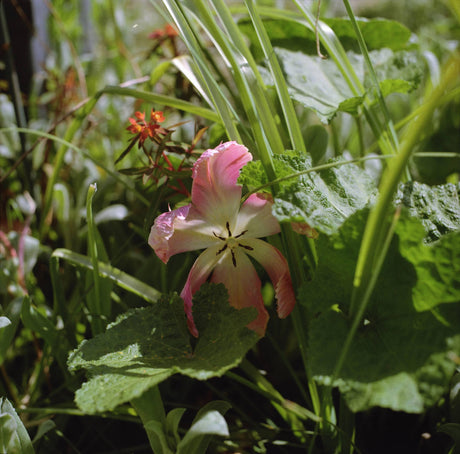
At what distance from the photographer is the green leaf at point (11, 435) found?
0.45m

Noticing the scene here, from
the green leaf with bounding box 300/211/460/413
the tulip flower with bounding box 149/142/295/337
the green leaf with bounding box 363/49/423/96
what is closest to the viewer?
the green leaf with bounding box 300/211/460/413

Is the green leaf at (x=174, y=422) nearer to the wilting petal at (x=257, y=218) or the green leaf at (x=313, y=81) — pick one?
the wilting petal at (x=257, y=218)

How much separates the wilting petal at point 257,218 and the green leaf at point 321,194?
41 millimetres

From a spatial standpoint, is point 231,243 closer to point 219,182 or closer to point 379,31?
point 219,182

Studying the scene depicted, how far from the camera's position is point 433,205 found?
0.51 metres

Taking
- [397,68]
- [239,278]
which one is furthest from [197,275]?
[397,68]

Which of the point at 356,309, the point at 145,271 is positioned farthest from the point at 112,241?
the point at 356,309

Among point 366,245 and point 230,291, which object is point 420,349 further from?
point 230,291

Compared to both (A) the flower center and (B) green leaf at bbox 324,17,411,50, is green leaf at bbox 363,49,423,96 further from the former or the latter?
(A) the flower center

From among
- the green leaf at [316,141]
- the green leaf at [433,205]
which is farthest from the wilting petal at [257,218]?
the green leaf at [316,141]

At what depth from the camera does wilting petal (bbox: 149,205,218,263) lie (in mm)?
463

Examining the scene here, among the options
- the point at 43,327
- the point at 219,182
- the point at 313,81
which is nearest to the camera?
the point at 219,182

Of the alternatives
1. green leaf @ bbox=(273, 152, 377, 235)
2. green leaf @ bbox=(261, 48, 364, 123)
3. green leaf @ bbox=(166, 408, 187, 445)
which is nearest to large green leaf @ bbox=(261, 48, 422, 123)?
green leaf @ bbox=(261, 48, 364, 123)

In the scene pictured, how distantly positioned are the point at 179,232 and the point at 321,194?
0.15 meters
